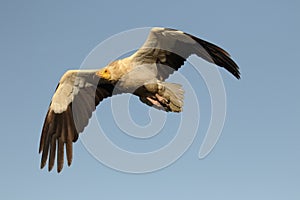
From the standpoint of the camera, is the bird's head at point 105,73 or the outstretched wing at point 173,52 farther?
the bird's head at point 105,73

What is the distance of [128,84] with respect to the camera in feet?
35.1

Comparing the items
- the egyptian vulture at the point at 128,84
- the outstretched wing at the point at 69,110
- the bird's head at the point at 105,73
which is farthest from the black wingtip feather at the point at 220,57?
the outstretched wing at the point at 69,110

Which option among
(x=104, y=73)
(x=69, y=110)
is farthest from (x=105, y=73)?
(x=69, y=110)

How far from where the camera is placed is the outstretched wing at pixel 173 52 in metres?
10.3

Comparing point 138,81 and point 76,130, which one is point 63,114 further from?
point 138,81

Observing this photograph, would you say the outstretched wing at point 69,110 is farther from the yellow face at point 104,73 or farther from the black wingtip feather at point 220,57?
the black wingtip feather at point 220,57

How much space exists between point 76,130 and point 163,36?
12.0 feet

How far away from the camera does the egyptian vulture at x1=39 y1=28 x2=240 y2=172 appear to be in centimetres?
1041

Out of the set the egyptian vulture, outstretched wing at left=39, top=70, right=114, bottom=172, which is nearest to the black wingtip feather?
the egyptian vulture

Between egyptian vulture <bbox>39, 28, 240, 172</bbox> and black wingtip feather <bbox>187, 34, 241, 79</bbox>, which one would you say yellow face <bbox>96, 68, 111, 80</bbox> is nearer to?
egyptian vulture <bbox>39, 28, 240, 172</bbox>

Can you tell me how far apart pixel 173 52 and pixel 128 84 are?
1230mm

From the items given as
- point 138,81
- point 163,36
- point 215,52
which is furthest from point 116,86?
point 215,52

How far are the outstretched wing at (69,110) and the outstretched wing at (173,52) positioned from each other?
1.50 metres

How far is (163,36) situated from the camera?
34.1ft
